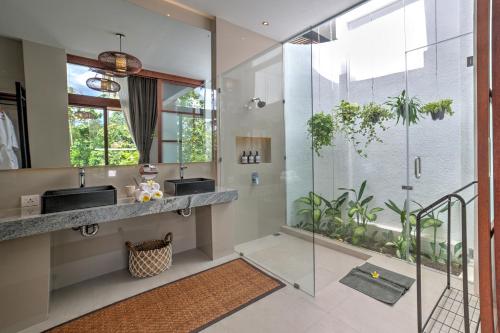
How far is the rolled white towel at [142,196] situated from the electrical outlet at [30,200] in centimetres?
79

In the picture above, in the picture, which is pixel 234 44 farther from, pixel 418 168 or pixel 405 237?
pixel 405 237

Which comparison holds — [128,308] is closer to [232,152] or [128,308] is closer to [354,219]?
[232,152]

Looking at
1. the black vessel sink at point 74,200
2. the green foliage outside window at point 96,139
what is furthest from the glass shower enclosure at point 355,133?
the black vessel sink at point 74,200

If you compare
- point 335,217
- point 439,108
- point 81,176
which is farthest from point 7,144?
point 439,108

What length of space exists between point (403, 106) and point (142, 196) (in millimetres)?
3041

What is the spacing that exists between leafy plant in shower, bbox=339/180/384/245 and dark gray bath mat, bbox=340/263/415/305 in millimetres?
600

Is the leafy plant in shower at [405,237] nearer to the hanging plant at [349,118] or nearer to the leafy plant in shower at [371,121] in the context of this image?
the leafy plant in shower at [371,121]

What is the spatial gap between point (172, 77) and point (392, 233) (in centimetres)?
331

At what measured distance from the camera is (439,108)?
8.45ft

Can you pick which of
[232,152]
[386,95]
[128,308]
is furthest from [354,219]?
[128,308]

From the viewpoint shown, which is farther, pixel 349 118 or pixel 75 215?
pixel 349 118

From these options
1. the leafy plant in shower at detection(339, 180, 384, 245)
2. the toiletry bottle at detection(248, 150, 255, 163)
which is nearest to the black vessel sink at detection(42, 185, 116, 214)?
the toiletry bottle at detection(248, 150, 255, 163)

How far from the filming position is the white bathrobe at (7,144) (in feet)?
6.50

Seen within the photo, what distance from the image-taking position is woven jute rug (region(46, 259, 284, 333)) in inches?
72.2
